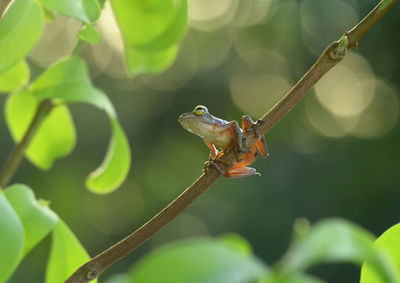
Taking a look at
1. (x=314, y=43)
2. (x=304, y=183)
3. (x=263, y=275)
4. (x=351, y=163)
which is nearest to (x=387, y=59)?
(x=314, y=43)

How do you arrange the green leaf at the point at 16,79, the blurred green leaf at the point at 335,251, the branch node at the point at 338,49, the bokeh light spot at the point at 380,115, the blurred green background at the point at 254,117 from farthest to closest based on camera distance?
the bokeh light spot at the point at 380,115, the blurred green background at the point at 254,117, the green leaf at the point at 16,79, the branch node at the point at 338,49, the blurred green leaf at the point at 335,251

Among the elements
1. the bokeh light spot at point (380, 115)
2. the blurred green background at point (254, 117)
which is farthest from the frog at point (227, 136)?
the bokeh light spot at point (380, 115)

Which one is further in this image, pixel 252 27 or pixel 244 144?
pixel 252 27

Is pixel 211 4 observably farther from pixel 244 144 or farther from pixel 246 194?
pixel 244 144

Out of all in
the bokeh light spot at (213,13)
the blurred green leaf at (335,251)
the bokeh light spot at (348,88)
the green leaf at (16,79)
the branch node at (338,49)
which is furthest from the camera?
the bokeh light spot at (213,13)

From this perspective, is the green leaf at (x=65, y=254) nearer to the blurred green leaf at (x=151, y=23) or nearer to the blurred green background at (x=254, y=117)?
the blurred green leaf at (x=151, y=23)

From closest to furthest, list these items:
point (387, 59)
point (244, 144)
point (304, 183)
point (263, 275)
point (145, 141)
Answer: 1. point (263, 275)
2. point (244, 144)
3. point (304, 183)
4. point (387, 59)
5. point (145, 141)

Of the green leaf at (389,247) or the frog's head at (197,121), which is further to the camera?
the frog's head at (197,121)
